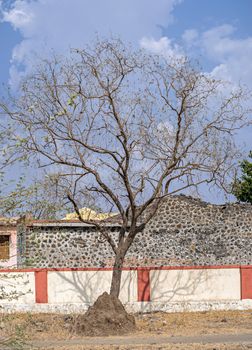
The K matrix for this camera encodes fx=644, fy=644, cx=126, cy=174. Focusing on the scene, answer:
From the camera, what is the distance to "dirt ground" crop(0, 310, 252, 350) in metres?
13.5

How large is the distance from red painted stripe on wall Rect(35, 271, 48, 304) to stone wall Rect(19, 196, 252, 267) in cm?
616

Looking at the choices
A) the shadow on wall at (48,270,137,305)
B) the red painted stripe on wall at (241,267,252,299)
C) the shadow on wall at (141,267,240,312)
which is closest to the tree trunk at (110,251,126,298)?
the shadow on wall at (48,270,137,305)

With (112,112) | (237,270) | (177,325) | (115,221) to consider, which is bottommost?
(177,325)

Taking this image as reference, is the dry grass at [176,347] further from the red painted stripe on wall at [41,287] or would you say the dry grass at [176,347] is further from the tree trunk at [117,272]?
the red painted stripe on wall at [41,287]

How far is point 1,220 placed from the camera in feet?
24.8

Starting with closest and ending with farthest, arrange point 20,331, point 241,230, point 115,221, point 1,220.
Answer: point 20,331 < point 1,220 < point 115,221 < point 241,230

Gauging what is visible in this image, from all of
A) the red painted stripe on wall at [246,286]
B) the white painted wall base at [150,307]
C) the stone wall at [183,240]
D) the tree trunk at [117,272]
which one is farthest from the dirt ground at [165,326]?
the stone wall at [183,240]

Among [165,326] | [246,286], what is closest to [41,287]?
[165,326]

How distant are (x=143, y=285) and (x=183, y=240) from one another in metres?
7.21

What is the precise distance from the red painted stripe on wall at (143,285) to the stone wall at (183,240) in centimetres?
580

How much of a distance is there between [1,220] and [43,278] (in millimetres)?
11366

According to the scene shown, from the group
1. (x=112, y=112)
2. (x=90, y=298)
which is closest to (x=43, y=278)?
(x=90, y=298)

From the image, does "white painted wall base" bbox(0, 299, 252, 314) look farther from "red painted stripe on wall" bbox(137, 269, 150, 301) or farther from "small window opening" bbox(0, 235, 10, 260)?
"small window opening" bbox(0, 235, 10, 260)

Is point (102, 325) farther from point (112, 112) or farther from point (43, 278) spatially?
point (112, 112)
